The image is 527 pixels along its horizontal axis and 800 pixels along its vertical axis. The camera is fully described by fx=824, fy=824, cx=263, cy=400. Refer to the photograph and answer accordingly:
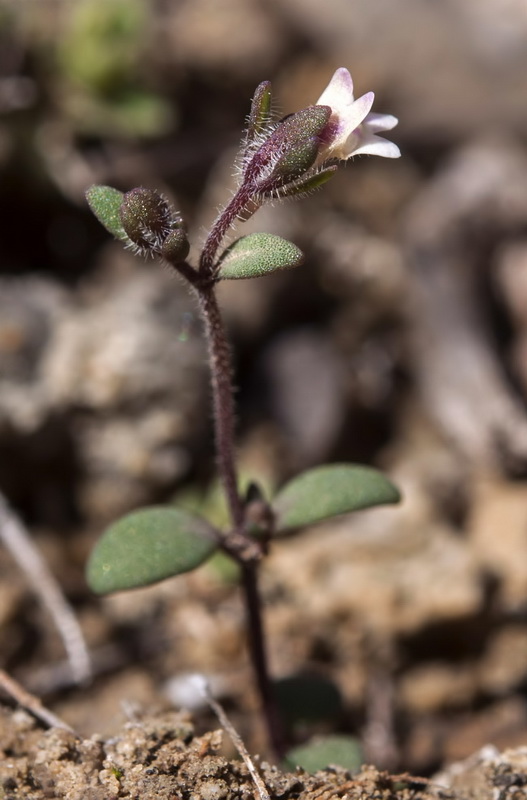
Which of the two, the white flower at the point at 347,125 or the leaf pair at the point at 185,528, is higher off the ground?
the white flower at the point at 347,125

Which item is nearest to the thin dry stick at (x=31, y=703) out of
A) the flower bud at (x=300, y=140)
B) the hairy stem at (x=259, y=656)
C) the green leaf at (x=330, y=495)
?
the hairy stem at (x=259, y=656)

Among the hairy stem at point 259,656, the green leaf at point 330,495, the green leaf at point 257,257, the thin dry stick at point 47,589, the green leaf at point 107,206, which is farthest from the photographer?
the thin dry stick at point 47,589

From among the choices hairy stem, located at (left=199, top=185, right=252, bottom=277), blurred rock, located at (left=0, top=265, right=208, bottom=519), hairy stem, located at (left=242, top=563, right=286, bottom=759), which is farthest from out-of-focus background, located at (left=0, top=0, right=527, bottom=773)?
hairy stem, located at (left=199, top=185, right=252, bottom=277)

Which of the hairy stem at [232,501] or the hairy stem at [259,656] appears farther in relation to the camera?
the hairy stem at [259,656]

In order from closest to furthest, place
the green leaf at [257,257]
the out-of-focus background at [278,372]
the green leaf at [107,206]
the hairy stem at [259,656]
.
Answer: the green leaf at [257,257]
the green leaf at [107,206]
the hairy stem at [259,656]
the out-of-focus background at [278,372]

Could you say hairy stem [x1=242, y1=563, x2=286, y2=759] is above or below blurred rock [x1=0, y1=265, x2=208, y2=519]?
below

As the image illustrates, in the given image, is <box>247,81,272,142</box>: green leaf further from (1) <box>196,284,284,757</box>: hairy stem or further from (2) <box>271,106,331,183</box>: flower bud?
(1) <box>196,284,284,757</box>: hairy stem

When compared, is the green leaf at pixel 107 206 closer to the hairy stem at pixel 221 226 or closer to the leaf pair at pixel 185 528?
the hairy stem at pixel 221 226
